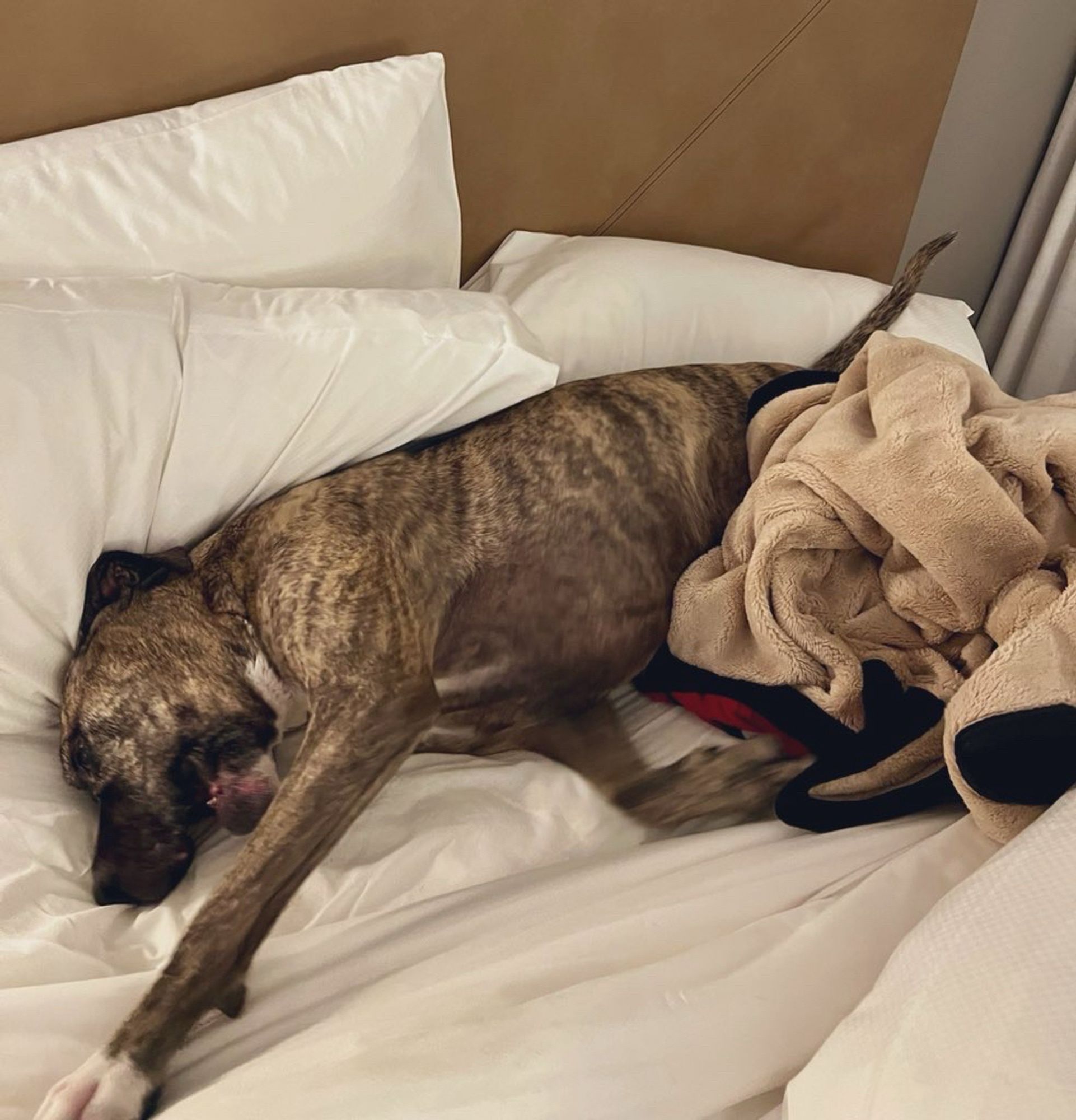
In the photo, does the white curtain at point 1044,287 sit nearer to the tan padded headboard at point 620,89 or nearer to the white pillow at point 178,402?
the tan padded headboard at point 620,89

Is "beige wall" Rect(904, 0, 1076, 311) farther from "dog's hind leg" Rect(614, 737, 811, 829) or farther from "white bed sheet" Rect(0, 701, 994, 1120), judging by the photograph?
"white bed sheet" Rect(0, 701, 994, 1120)

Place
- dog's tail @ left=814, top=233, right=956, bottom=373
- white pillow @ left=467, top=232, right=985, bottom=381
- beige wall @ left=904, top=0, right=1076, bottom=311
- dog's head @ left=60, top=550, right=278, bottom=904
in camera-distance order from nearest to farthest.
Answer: dog's head @ left=60, top=550, right=278, bottom=904 < white pillow @ left=467, top=232, right=985, bottom=381 < dog's tail @ left=814, top=233, right=956, bottom=373 < beige wall @ left=904, top=0, right=1076, bottom=311

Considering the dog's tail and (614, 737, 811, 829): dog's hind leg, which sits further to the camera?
the dog's tail

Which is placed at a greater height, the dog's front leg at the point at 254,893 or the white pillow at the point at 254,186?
the white pillow at the point at 254,186

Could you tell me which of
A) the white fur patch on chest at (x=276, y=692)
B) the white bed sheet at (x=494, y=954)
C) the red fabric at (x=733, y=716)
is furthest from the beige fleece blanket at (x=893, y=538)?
the white fur patch on chest at (x=276, y=692)

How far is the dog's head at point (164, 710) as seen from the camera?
1309 mm

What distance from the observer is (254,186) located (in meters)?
1.47

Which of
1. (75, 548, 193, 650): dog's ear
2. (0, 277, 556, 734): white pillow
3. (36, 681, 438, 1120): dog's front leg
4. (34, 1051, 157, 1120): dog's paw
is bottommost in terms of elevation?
(34, 1051, 157, 1120): dog's paw

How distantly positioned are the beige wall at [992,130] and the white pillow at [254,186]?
1.31 metres

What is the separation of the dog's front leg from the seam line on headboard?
A: 1.06 meters

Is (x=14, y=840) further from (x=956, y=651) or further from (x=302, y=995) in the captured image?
(x=956, y=651)

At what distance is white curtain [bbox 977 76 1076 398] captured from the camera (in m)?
2.46

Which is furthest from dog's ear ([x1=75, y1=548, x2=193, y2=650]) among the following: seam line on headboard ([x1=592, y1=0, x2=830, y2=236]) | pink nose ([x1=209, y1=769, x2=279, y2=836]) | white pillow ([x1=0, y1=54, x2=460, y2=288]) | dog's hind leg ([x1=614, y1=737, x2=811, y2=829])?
seam line on headboard ([x1=592, y1=0, x2=830, y2=236])

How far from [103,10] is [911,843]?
1.43 meters
